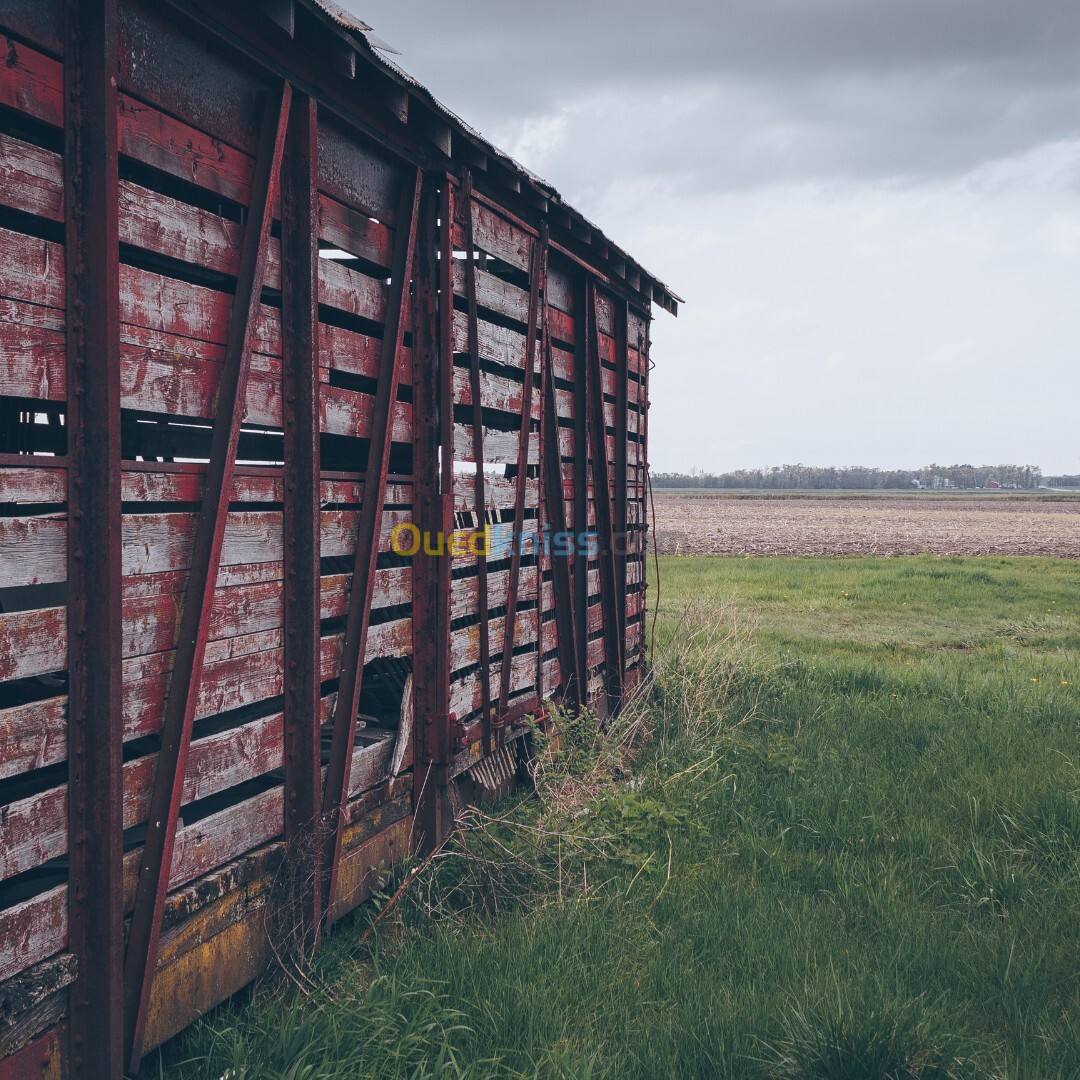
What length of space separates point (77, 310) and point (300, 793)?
2204 mm

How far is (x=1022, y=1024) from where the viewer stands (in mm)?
3477

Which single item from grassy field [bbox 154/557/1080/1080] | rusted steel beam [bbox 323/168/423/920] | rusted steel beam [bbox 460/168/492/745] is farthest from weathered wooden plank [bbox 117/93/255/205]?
grassy field [bbox 154/557/1080/1080]

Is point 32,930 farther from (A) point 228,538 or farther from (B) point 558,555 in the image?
(B) point 558,555

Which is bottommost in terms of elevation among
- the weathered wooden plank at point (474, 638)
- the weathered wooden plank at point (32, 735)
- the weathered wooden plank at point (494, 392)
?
the weathered wooden plank at point (474, 638)

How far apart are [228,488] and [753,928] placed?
321 cm

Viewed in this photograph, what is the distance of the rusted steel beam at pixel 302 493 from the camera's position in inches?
144

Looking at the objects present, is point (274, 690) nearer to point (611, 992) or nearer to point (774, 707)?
point (611, 992)

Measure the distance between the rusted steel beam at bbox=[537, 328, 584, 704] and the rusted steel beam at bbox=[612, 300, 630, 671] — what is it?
1.21 m

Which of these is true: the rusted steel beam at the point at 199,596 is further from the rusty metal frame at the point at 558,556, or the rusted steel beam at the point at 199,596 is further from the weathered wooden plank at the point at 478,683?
the rusty metal frame at the point at 558,556

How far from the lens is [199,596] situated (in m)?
3.14

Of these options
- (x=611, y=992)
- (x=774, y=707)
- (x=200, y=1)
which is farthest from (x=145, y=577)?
(x=774, y=707)

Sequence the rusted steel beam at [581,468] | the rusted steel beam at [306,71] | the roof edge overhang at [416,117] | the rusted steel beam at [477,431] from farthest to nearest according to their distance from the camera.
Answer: the rusted steel beam at [581,468] < the rusted steel beam at [477,431] < the roof edge overhang at [416,117] < the rusted steel beam at [306,71]

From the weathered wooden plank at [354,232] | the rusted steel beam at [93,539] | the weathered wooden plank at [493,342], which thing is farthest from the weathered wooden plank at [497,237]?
the rusted steel beam at [93,539]

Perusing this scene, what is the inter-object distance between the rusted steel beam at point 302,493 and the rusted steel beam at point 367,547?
0.16 meters
